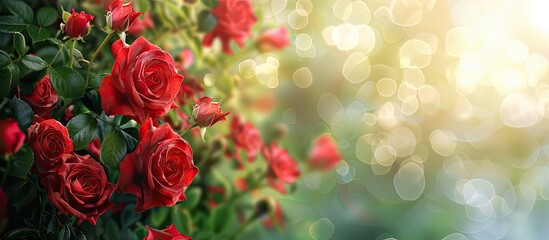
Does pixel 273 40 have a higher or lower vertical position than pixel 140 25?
lower

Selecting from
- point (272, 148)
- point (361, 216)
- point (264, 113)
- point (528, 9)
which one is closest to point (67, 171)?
point (272, 148)

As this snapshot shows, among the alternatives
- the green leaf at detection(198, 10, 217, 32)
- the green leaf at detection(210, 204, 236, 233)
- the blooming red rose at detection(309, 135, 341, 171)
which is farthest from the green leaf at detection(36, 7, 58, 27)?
the blooming red rose at detection(309, 135, 341, 171)

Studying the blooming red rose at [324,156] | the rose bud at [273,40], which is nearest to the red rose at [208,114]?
the rose bud at [273,40]

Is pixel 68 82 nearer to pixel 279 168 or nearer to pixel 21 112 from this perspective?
pixel 21 112

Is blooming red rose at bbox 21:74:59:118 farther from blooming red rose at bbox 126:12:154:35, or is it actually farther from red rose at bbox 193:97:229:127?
blooming red rose at bbox 126:12:154:35

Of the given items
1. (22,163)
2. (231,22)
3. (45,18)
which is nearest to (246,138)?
(231,22)

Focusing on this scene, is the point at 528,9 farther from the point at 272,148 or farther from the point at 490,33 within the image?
the point at 272,148
